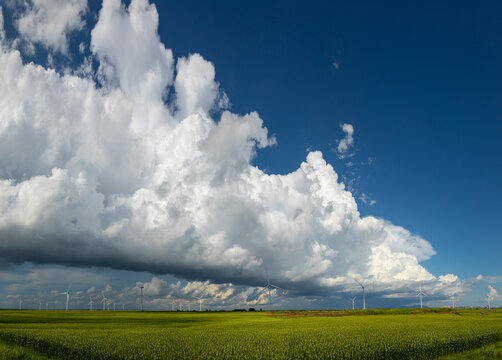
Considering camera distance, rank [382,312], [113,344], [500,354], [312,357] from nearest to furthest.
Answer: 1. [312,357]
2. [500,354]
3. [113,344]
4. [382,312]

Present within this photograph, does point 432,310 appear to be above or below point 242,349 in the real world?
below

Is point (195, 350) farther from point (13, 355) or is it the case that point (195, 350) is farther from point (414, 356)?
point (414, 356)

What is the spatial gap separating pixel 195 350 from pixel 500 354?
36.2 m

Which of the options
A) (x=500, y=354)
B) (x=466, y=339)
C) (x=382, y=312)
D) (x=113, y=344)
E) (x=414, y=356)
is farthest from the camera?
(x=382, y=312)

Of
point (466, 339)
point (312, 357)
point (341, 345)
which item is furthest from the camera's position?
point (466, 339)

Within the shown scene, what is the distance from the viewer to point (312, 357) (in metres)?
34.8

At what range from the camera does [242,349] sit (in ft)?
136

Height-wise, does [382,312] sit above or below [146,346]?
below

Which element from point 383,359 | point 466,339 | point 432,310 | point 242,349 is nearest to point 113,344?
point 242,349

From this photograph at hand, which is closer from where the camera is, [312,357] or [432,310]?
[312,357]

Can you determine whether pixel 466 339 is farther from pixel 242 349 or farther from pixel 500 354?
pixel 242 349

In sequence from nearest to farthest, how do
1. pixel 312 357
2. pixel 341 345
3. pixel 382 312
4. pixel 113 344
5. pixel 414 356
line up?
1. pixel 312 357
2. pixel 414 356
3. pixel 341 345
4. pixel 113 344
5. pixel 382 312

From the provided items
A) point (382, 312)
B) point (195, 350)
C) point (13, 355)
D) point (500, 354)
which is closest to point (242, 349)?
point (195, 350)

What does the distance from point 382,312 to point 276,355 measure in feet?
617
